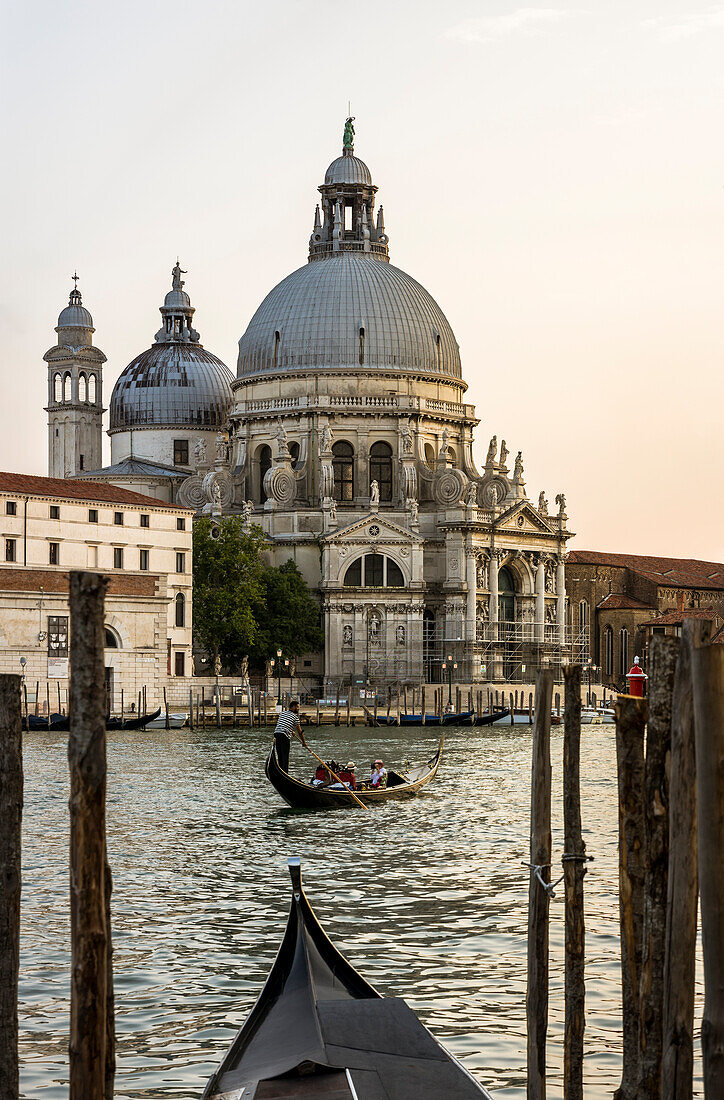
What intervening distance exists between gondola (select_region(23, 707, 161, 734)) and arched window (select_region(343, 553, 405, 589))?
1842 cm

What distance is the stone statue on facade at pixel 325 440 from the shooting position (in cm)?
6612

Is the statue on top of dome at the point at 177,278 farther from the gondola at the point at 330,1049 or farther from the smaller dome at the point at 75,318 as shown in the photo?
the gondola at the point at 330,1049

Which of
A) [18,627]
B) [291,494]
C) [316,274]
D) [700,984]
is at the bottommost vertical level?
[700,984]

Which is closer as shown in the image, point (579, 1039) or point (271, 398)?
point (579, 1039)

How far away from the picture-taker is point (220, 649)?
2240 inches

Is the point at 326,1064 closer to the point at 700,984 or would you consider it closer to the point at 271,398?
the point at 700,984

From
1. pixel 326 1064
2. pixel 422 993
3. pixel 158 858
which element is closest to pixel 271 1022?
pixel 326 1064

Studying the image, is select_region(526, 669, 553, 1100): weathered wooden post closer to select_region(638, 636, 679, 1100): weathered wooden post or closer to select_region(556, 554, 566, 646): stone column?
select_region(638, 636, 679, 1100): weathered wooden post

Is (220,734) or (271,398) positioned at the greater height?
(271,398)

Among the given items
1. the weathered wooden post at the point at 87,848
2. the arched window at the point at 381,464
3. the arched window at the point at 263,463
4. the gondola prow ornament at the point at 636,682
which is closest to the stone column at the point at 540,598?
the arched window at the point at 381,464

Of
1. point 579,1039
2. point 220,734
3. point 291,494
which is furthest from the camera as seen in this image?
point 291,494

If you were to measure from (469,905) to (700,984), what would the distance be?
3638 millimetres

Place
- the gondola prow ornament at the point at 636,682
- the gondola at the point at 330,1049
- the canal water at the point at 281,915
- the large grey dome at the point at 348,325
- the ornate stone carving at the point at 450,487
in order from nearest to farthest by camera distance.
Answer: the gondola at the point at 330,1049
the canal water at the point at 281,915
the gondola prow ornament at the point at 636,682
the ornate stone carving at the point at 450,487
the large grey dome at the point at 348,325

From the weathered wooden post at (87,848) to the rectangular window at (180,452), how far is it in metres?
70.6
